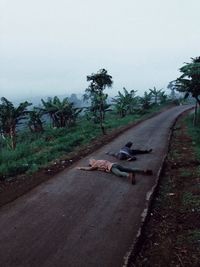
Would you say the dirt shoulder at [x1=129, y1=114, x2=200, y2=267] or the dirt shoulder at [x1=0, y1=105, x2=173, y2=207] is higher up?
the dirt shoulder at [x1=0, y1=105, x2=173, y2=207]

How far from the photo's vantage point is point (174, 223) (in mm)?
7625

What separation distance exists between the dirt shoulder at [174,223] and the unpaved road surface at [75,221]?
353 millimetres

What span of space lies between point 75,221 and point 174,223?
7.44 feet

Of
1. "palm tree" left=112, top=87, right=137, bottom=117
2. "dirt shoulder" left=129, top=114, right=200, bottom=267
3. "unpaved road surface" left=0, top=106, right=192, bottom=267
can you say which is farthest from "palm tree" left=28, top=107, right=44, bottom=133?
"dirt shoulder" left=129, top=114, right=200, bottom=267

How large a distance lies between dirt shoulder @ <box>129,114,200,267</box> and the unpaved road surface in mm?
353

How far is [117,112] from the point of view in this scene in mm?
41562

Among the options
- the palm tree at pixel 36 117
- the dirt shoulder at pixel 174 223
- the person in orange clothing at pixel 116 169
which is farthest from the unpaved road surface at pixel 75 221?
the palm tree at pixel 36 117

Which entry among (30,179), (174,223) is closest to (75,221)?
(174,223)

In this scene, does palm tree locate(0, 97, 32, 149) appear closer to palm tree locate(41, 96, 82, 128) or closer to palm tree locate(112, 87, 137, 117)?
palm tree locate(41, 96, 82, 128)

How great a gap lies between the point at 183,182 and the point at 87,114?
2649 centimetres

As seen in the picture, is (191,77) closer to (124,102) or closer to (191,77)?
(191,77)

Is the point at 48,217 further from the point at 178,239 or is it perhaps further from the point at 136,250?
the point at 178,239

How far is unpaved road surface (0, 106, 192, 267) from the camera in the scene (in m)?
6.04

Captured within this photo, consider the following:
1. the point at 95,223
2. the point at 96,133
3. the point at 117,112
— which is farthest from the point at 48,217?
the point at 117,112
